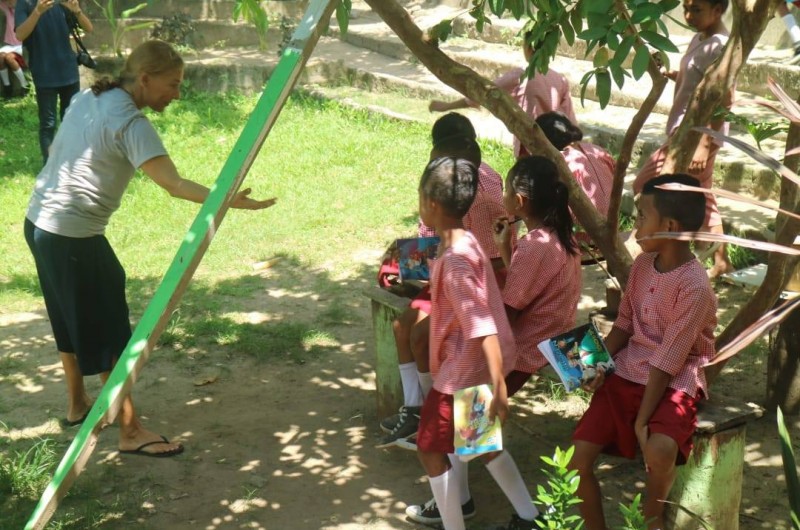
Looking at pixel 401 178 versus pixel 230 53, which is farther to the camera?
pixel 230 53

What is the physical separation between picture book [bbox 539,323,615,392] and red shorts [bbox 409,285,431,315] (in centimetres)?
84

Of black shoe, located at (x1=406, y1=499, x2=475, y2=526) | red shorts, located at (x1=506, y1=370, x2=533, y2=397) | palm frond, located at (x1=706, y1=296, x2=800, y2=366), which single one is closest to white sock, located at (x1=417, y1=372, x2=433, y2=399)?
red shorts, located at (x1=506, y1=370, x2=533, y2=397)

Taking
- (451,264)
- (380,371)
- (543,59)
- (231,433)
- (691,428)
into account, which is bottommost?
(231,433)

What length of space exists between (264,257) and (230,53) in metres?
5.75

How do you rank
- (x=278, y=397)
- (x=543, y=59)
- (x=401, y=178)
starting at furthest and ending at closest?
(x=401, y=178), (x=278, y=397), (x=543, y=59)

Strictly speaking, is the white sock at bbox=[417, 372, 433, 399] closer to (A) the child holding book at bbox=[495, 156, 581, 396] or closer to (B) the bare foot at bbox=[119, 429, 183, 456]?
(A) the child holding book at bbox=[495, 156, 581, 396]

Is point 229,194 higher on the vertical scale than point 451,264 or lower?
higher

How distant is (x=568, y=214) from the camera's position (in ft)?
13.3

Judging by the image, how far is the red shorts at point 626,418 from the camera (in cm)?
343

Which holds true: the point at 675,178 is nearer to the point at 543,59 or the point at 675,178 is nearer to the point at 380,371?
the point at 543,59

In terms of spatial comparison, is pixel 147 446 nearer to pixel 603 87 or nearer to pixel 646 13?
pixel 603 87

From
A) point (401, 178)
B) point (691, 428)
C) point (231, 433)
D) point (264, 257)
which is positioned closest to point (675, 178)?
point (691, 428)

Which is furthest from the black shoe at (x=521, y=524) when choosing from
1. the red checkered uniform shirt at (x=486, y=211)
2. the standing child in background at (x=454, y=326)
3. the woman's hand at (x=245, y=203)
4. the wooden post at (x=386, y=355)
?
the woman's hand at (x=245, y=203)

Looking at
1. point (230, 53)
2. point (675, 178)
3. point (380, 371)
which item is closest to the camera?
point (675, 178)
